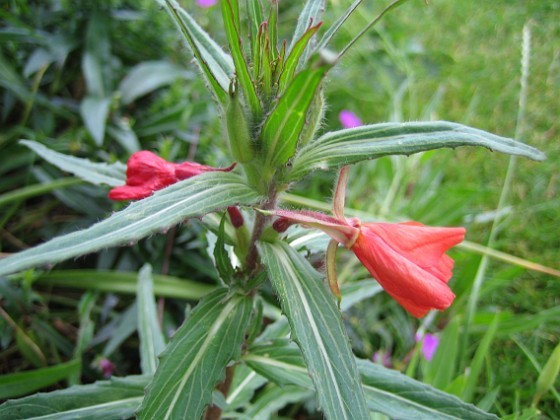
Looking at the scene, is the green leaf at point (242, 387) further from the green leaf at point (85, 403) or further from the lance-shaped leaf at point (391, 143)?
the lance-shaped leaf at point (391, 143)

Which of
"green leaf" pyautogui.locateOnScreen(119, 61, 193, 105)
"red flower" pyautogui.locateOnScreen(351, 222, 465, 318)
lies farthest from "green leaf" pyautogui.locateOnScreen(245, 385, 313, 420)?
"green leaf" pyautogui.locateOnScreen(119, 61, 193, 105)

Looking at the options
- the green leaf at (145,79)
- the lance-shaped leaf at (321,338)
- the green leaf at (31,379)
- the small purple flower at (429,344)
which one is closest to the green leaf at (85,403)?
the green leaf at (31,379)

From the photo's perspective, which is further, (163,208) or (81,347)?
(81,347)

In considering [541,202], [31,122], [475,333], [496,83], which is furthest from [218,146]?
[496,83]

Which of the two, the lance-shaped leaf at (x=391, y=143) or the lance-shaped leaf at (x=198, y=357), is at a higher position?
the lance-shaped leaf at (x=391, y=143)

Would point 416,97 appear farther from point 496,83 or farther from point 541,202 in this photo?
point 541,202

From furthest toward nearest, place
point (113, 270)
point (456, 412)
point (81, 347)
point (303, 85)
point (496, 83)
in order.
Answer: point (496, 83)
point (113, 270)
point (81, 347)
point (456, 412)
point (303, 85)
